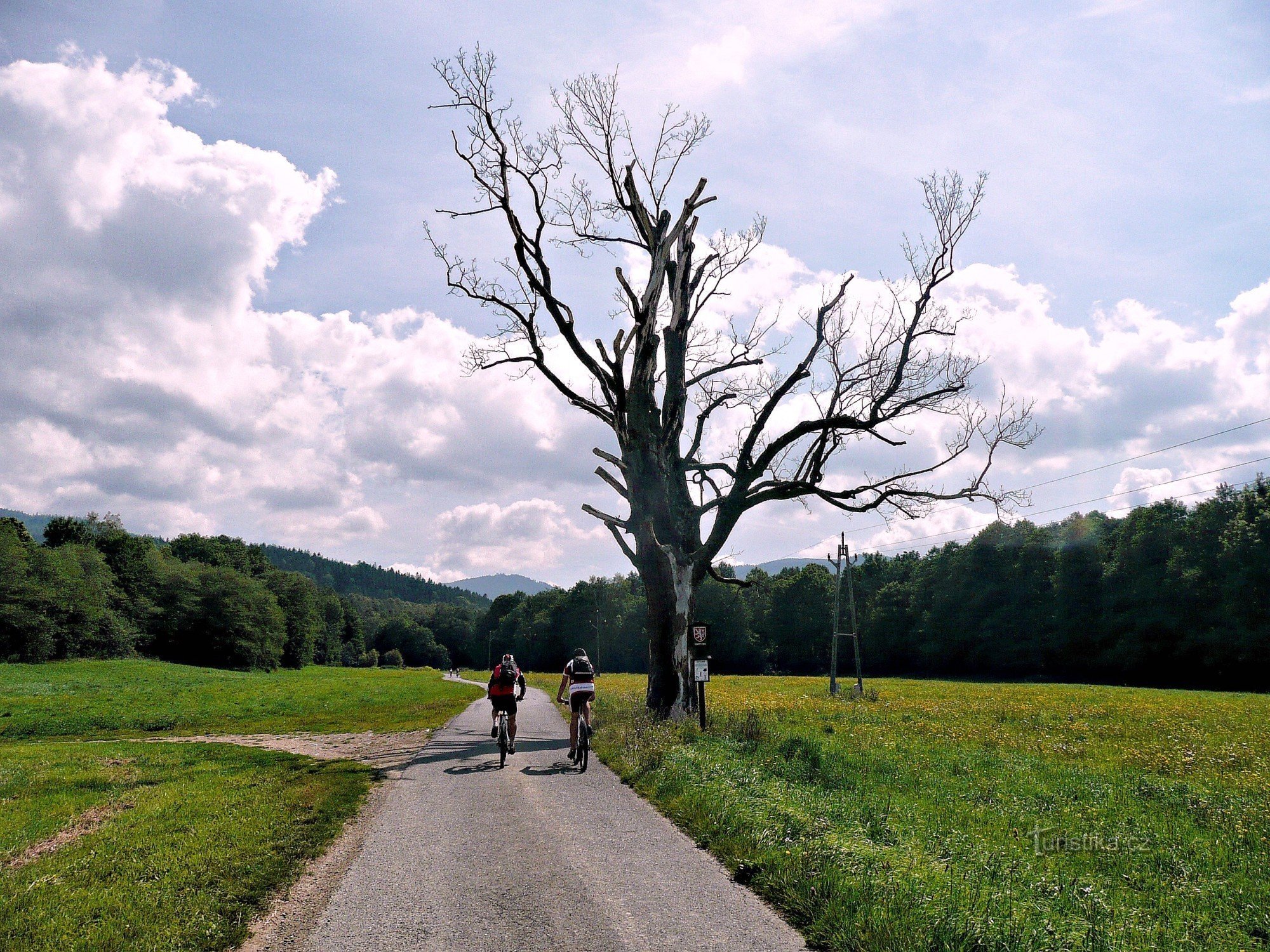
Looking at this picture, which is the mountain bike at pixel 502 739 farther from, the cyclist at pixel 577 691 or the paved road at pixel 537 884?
the paved road at pixel 537 884

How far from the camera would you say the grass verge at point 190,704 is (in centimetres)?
2186

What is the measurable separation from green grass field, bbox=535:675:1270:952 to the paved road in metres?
0.44

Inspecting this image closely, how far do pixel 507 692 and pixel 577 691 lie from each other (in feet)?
5.22

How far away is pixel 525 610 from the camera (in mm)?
125938

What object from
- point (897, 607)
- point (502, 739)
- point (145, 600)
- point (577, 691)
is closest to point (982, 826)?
point (577, 691)

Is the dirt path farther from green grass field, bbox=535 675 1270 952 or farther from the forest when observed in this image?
the forest

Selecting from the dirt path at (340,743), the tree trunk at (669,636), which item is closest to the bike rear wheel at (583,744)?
the dirt path at (340,743)

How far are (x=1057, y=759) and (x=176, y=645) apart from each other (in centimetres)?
9061

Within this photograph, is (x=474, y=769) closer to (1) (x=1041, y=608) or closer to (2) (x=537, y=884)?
(2) (x=537, y=884)

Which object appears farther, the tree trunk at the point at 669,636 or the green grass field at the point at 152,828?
A: the tree trunk at the point at 669,636

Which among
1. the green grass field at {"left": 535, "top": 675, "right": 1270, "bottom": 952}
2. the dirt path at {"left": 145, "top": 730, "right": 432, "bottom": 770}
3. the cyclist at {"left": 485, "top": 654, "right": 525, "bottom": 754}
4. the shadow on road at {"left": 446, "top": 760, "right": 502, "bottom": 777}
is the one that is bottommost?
the dirt path at {"left": 145, "top": 730, "right": 432, "bottom": 770}

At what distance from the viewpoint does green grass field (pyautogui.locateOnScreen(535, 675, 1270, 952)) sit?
16.6 feet

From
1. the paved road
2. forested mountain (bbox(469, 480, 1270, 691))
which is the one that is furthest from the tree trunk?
forested mountain (bbox(469, 480, 1270, 691))

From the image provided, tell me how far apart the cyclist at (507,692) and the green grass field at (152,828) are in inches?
101
